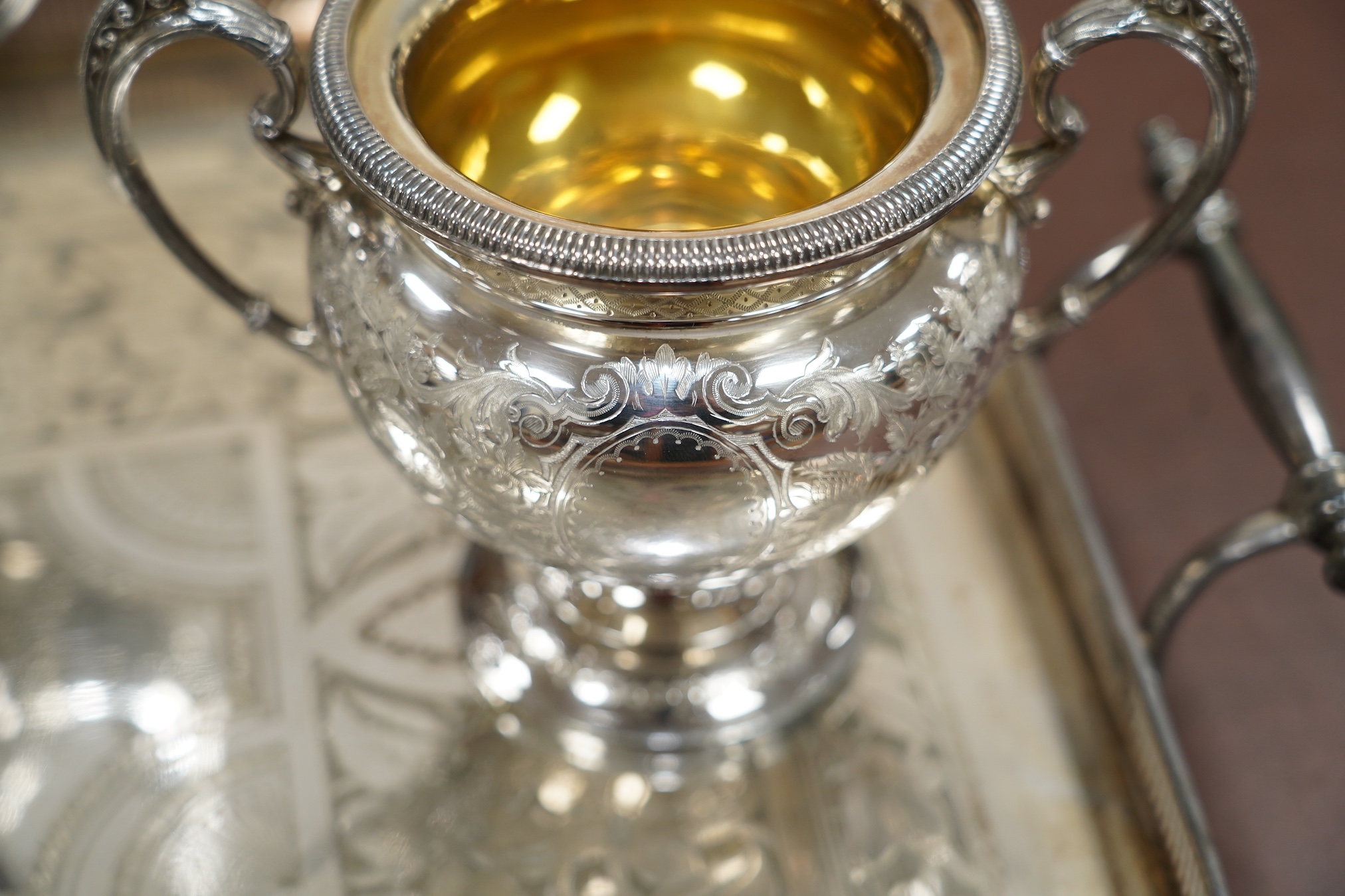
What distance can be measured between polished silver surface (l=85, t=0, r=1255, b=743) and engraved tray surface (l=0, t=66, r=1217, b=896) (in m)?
0.16

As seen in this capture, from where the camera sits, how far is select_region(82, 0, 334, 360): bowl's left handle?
50 cm

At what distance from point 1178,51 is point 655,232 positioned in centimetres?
27

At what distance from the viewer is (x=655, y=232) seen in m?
0.44

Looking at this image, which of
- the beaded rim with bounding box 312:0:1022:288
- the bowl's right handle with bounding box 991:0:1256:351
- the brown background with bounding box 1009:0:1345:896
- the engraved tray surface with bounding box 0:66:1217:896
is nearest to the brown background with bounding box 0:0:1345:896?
the brown background with bounding box 1009:0:1345:896

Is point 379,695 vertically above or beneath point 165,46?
beneath

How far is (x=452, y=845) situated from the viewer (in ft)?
2.08

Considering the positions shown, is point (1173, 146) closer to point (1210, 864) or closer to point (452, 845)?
point (1210, 864)

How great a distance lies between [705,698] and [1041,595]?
0.74ft

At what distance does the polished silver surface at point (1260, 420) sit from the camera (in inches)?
23.1

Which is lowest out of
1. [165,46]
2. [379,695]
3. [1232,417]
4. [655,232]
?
[379,695]

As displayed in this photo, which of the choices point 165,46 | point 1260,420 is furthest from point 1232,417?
point 165,46

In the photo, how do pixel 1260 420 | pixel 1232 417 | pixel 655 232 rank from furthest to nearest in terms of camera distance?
pixel 1232 417 → pixel 1260 420 → pixel 655 232

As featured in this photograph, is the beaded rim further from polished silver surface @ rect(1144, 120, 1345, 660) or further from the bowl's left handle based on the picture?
polished silver surface @ rect(1144, 120, 1345, 660)

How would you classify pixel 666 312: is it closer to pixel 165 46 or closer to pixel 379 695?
pixel 165 46
